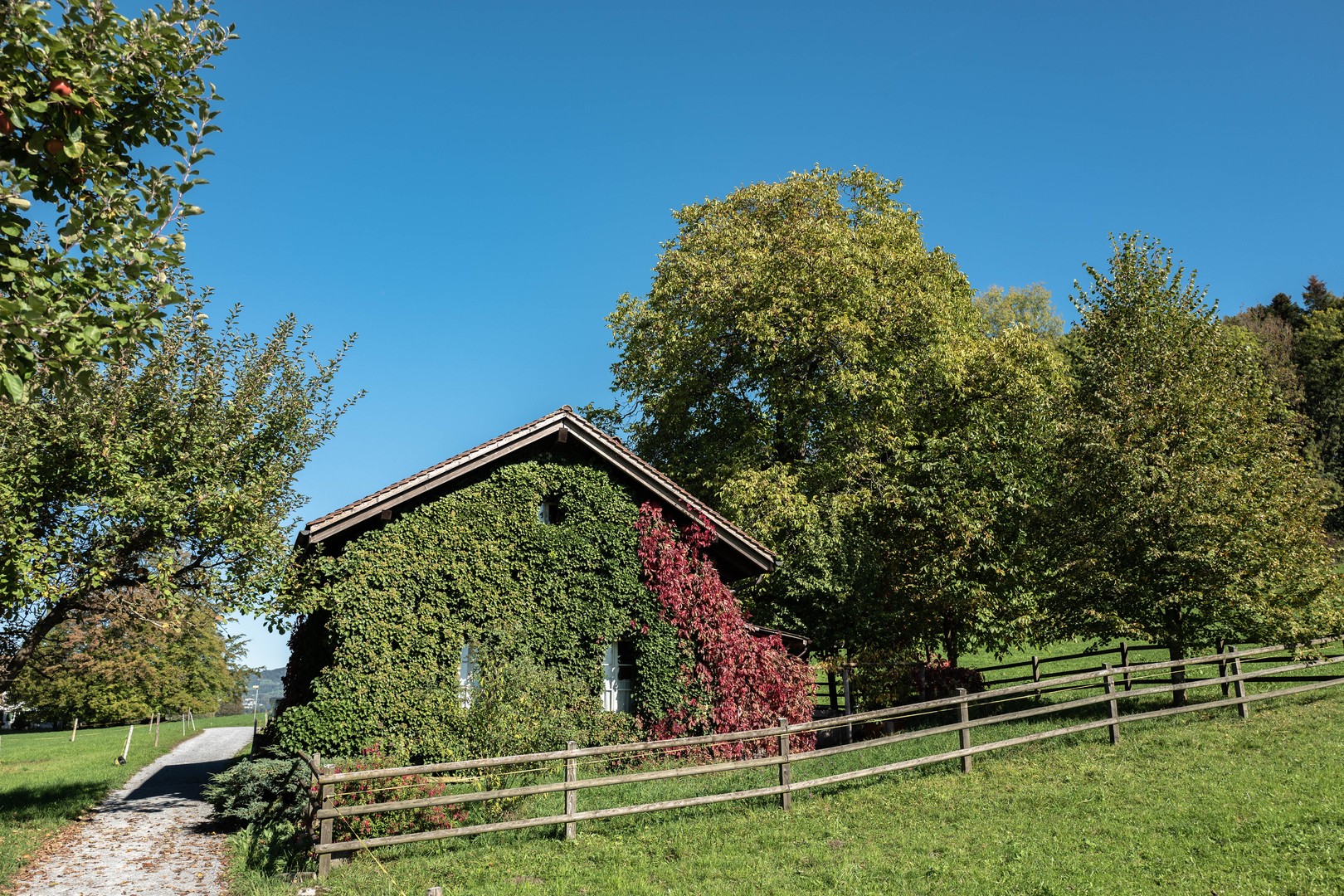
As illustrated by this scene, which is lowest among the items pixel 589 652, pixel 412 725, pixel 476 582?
pixel 412 725

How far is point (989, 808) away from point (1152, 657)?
59.6 ft

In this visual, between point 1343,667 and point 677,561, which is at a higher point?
point 677,561

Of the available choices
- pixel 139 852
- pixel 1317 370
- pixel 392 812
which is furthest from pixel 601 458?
pixel 1317 370

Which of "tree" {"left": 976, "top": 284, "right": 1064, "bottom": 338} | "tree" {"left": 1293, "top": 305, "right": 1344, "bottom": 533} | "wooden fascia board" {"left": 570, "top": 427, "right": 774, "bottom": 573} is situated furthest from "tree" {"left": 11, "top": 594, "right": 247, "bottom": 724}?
"tree" {"left": 1293, "top": 305, "right": 1344, "bottom": 533}

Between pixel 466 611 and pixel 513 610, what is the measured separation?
0.97 m

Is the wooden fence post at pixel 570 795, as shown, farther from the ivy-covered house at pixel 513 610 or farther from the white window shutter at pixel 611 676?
the white window shutter at pixel 611 676

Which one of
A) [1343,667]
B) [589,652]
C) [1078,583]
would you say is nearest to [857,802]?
[589,652]

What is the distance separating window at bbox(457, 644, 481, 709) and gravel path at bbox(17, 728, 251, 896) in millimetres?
4683

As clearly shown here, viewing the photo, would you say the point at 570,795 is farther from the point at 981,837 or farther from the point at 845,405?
the point at 845,405

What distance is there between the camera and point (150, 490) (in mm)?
17141

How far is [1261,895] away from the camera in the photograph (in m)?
Result: 8.44

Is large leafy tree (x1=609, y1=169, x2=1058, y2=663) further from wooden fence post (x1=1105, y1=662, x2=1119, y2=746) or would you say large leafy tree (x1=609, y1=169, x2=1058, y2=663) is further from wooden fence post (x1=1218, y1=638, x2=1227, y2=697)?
wooden fence post (x1=1105, y1=662, x2=1119, y2=746)

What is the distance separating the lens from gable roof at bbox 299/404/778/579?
1627cm

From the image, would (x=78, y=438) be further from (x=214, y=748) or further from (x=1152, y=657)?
(x=1152, y=657)
